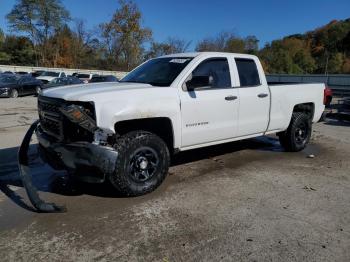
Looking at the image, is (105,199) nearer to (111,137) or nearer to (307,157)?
(111,137)

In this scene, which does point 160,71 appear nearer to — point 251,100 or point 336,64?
point 251,100

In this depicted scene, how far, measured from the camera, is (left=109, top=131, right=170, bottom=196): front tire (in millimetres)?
4641

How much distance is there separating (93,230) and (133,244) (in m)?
0.55

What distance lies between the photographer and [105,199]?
487 cm

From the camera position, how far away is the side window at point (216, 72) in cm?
572

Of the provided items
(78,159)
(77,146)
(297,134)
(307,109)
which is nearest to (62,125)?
(77,146)

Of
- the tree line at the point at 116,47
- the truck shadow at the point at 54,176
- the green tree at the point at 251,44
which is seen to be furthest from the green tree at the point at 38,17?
the truck shadow at the point at 54,176

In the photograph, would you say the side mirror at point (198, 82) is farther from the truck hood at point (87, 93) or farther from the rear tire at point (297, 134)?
the rear tire at point (297, 134)

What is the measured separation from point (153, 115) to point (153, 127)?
0.38 m

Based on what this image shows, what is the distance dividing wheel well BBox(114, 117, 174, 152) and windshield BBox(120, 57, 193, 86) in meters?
0.58

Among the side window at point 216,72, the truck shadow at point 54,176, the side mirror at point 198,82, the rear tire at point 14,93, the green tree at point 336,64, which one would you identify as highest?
the green tree at point 336,64

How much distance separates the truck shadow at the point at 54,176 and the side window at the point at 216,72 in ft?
5.56

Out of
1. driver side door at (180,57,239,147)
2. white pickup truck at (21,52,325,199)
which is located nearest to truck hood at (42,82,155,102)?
white pickup truck at (21,52,325,199)

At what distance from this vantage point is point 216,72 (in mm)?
5957
